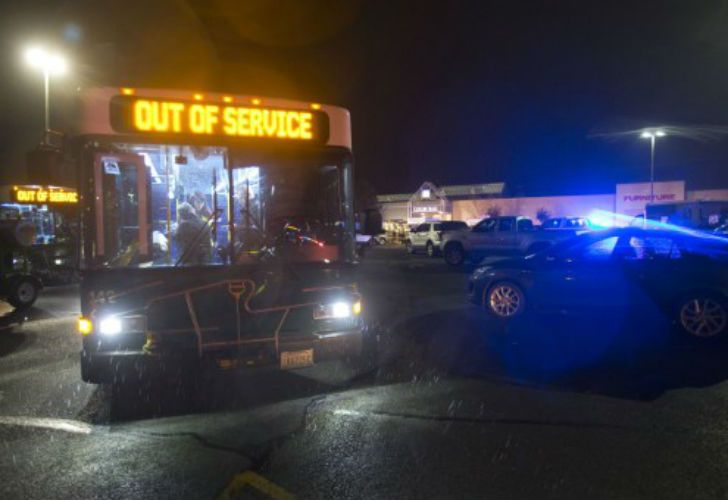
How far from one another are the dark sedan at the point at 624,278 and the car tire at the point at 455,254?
12381 millimetres

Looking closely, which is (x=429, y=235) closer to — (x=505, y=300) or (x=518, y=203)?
(x=505, y=300)

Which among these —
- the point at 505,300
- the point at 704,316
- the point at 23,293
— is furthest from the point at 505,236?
the point at 23,293

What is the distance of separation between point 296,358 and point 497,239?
1706 centimetres

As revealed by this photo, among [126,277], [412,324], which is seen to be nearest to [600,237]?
[412,324]

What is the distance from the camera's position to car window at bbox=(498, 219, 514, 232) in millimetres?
21297

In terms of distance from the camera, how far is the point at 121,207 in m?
5.61

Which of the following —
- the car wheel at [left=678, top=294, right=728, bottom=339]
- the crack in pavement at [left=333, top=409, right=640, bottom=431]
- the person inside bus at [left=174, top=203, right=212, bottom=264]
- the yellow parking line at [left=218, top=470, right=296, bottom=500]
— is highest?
the person inside bus at [left=174, top=203, right=212, bottom=264]

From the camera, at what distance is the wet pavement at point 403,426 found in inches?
156

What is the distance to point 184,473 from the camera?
417 centimetres

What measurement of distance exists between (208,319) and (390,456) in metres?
2.26

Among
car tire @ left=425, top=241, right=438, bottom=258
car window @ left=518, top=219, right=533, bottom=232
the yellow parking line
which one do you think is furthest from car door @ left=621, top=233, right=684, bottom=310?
car tire @ left=425, top=241, right=438, bottom=258

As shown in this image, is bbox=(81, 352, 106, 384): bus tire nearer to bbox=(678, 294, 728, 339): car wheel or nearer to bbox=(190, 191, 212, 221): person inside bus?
bbox=(190, 191, 212, 221): person inside bus

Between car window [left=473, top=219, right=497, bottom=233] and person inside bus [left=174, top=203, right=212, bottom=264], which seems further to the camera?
car window [left=473, top=219, right=497, bottom=233]

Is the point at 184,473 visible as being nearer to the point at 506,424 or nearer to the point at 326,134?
the point at 506,424
